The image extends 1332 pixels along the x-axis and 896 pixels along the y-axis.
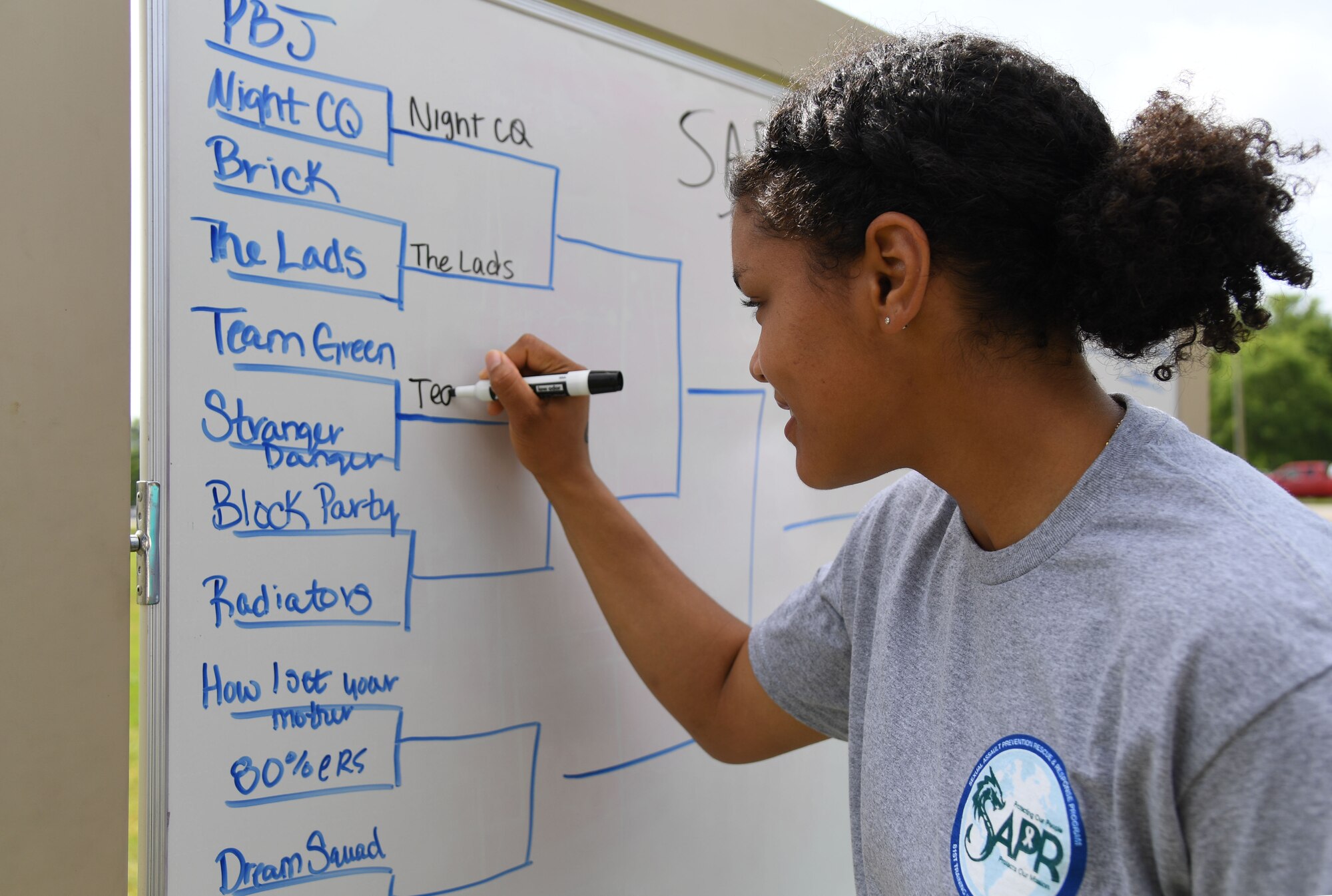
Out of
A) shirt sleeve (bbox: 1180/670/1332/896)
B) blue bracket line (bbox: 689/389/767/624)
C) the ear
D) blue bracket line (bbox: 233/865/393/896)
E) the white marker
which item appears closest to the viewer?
shirt sleeve (bbox: 1180/670/1332/896)

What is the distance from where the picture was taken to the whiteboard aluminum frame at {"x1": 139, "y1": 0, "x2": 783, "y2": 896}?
0.84 meters

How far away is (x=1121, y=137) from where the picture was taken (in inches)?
31.5

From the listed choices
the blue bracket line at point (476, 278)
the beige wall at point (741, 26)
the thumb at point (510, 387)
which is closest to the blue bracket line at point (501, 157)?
the blue bracket line at point (476, 278)

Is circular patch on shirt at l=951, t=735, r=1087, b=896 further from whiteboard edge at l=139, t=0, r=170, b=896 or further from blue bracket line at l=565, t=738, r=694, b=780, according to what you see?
whiteboard edge at l=139, t=0, r=170, b=896

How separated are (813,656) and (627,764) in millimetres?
328

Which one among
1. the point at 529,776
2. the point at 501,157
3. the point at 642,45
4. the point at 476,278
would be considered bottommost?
the point at 529,776

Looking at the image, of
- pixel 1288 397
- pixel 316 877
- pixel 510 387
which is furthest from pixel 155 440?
pixel 1288 397

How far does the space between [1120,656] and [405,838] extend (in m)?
0.74

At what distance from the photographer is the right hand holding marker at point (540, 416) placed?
1041 millimetres

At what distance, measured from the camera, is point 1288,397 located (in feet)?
79.4

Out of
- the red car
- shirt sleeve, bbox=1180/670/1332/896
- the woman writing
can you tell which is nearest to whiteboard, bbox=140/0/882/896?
the woman writing

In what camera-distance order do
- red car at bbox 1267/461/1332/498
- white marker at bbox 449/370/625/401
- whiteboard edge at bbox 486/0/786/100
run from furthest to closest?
red car at bbox 1267/461/1332/498 < whiteboard edge at bbox 486/0/786/100 < white marker at bbox 449/370/625/401

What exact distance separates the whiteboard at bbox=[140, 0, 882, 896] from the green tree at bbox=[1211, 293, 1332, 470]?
26065 mm

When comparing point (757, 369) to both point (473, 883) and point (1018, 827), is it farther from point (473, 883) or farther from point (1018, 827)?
point (473, 883)
